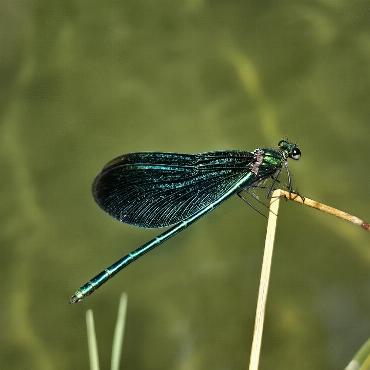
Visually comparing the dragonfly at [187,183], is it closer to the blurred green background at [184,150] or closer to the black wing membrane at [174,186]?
the black wing membrane at [174,186]

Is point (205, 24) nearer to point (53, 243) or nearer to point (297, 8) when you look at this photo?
point (297, 8)

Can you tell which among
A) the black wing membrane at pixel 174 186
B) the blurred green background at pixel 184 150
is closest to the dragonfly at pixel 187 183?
the black wing membrane at pixel 174 186

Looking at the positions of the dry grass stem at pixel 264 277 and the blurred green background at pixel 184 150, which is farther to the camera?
the blurred green background at pixel 184 150

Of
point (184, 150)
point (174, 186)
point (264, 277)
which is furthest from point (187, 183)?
point (264, 277)

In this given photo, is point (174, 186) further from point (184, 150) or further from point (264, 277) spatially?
point (264, 277)

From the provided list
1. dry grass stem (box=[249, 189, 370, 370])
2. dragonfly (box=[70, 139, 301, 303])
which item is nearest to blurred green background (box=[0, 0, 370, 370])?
dragonfly (box=[70, 139, 301, 303])

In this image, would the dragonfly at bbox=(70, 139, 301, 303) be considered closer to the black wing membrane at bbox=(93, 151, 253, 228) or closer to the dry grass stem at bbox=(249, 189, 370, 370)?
the black wing membrane at bbox=(93, 151, 253, 228)

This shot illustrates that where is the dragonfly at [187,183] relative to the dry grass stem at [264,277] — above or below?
above
